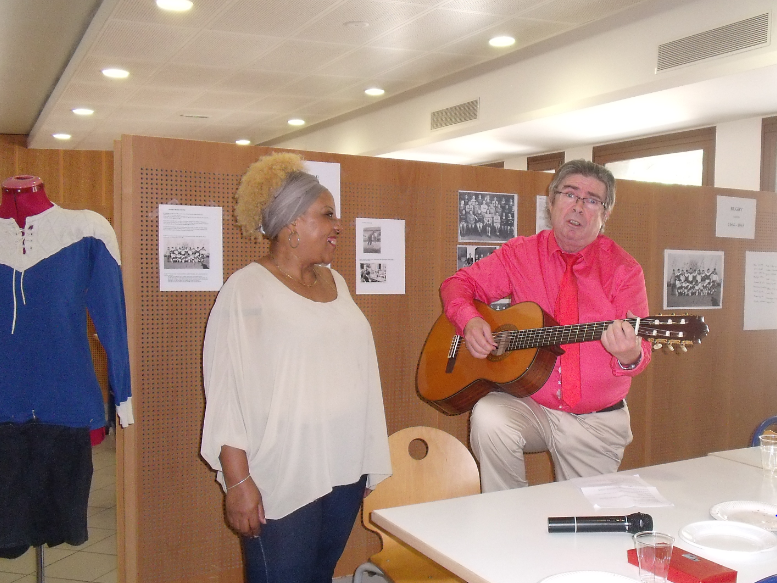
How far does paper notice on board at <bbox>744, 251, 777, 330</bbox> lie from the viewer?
4.14 metres

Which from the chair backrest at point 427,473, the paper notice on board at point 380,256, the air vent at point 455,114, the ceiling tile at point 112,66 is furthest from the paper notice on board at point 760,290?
the ceiling tile at point 112,66

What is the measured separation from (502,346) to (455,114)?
456 centimetres

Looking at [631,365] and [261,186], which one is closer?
[261,186]

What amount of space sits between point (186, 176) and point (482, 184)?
1.38 m

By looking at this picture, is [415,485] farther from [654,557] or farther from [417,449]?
[654,557]

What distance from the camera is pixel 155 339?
2477 millimetres

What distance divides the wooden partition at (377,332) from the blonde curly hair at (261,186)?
583 mm

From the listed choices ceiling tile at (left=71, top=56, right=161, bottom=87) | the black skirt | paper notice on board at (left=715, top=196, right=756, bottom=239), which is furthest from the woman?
ceiling tile at (left=71, top=56, right=161, bottom=87)

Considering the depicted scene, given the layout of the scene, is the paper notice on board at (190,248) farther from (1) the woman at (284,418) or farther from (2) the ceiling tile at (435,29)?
(2) the ceiling tile at (435,29)

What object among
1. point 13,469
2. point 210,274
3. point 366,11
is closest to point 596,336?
point 210,274

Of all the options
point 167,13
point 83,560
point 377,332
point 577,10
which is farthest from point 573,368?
point 167,13

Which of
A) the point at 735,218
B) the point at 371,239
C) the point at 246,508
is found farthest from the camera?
the point at 735,218

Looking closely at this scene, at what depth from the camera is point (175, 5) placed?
15.3 ft

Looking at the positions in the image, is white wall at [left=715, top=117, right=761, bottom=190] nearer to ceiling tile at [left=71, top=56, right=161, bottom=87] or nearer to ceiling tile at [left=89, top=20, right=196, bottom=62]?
Answer: ceiling tile at [left=89, top=20, right=196, bottom=62]
